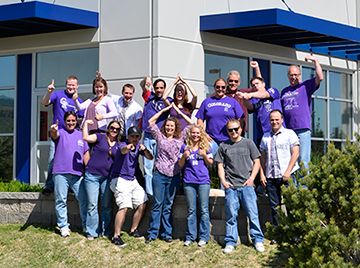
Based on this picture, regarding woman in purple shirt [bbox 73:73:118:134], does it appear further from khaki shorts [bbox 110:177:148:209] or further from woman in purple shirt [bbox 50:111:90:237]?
khaki shorts [bbox 110:177:148:209]

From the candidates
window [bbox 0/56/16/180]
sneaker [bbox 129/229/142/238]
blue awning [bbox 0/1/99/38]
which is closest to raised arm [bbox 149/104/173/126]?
sneaker [bbox 129/229/142/238]

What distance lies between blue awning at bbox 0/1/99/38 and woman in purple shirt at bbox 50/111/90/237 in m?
2.96

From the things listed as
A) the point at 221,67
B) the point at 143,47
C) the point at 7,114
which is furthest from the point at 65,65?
the point at 221,67

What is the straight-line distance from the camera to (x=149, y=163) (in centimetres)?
1188

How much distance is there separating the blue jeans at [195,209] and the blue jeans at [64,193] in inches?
69.6

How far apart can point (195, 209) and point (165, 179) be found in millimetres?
634

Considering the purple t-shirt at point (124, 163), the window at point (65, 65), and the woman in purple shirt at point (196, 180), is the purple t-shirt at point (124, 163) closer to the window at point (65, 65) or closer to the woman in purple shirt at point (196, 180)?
the woman in purple shirt at point (196, 180)

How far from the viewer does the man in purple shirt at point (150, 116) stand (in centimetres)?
1185

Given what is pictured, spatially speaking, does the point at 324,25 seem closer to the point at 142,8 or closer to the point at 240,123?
the point at 142,8

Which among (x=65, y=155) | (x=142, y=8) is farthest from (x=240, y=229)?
(x=142, y=8)

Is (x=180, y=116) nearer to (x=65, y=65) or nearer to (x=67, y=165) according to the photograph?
(x=67, y=165)

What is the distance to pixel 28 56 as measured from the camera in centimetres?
1622

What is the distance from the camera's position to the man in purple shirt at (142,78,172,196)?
38.9 ft

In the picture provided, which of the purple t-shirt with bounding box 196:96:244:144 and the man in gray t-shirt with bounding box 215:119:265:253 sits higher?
the purple t-shirt with bounding box 196:96:244:144
